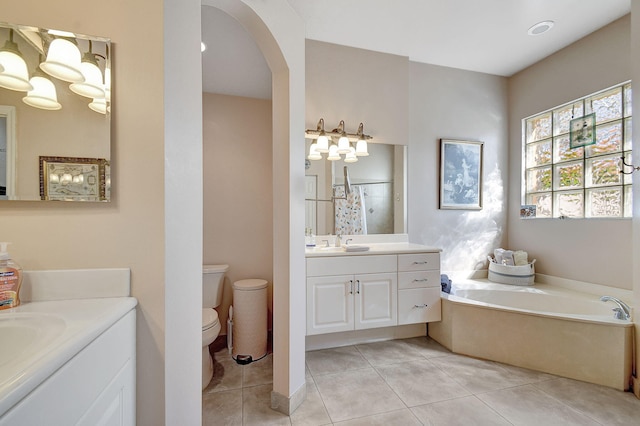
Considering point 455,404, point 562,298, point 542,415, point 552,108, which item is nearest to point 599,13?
point 552,108

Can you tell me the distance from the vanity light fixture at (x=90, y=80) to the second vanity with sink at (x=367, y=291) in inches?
59.7

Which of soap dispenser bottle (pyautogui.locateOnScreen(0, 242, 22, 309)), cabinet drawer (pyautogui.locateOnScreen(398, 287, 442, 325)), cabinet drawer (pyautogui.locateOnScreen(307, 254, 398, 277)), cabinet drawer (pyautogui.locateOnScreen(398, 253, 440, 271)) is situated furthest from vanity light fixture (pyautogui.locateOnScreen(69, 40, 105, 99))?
cabinet drawer (pyautogui.locateOnScreen(398, 287, 442, 325))

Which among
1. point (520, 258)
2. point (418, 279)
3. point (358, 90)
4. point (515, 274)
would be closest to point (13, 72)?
point (358, 90)

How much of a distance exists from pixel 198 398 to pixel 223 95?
8.10 ft

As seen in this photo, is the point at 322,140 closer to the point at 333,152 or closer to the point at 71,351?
the point at 333,152

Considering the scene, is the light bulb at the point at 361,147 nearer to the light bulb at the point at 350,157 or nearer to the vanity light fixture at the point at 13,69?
the light bulb at the point at 350,157

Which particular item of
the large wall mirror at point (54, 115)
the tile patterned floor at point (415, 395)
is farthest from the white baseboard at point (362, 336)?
the large wall mirror at point (54, 115)

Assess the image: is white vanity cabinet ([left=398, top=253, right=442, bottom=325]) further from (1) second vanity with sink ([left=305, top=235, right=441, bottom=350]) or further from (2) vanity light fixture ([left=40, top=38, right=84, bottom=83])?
(2) vanity light fixture ([left=40, top=38, right=84, bottom=83])

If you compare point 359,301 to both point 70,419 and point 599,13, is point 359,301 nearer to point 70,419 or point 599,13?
point 70,419

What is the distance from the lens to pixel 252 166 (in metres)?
2.65

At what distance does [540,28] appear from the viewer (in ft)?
7.60

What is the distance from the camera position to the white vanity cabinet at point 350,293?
6.69 feet

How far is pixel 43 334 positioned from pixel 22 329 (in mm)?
107

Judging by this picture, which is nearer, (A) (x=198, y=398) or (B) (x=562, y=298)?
(A) (x=198, y=398)
